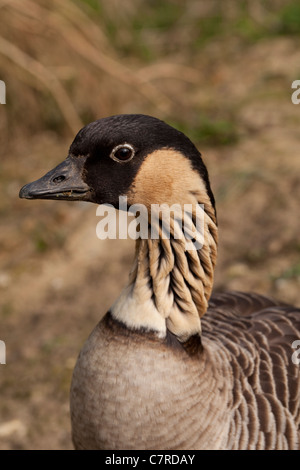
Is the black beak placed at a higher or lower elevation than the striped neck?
higher

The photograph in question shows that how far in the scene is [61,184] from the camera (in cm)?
239

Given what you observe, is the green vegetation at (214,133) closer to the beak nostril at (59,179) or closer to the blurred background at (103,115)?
the blurred background at (103,115)

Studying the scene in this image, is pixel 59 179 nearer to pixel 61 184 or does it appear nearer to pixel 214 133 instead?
pixel 61 184

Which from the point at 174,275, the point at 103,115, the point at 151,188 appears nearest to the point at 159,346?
the point at 174,275

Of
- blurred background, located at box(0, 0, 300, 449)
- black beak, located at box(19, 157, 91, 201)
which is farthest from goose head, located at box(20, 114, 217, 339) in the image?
blurred background, located at box(0, 0, 300, 449)

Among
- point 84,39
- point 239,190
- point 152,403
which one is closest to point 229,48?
point 84,39

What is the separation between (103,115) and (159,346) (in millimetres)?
5361

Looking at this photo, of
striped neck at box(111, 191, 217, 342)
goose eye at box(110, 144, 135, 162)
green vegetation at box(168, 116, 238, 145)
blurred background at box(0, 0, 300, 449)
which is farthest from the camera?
green vegetation at box(168, 116, 238, 145)

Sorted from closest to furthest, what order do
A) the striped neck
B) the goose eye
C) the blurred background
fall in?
the goose eye < the striped neck < the blurred background

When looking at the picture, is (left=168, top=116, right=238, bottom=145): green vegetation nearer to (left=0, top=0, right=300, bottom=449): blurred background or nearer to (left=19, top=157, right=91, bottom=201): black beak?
(left=0, top=0, right=300, bottom=449): blurred background

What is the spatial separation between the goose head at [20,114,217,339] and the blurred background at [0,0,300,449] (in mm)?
1657

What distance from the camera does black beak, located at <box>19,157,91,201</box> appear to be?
2369mm

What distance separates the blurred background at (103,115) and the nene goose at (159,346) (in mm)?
1424

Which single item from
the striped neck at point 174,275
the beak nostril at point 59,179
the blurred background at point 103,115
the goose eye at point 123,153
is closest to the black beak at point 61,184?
the beak nostril at point 59,179
